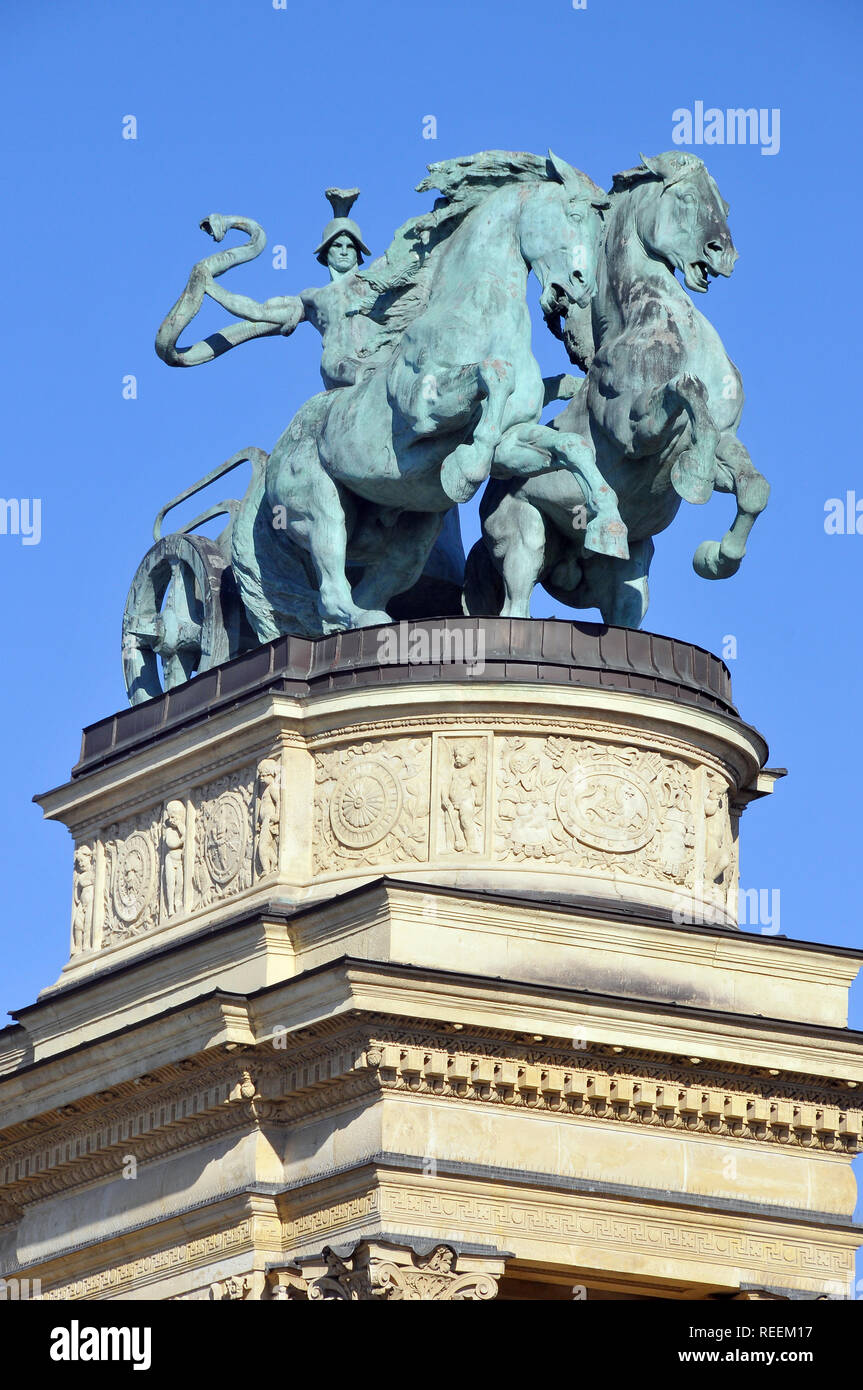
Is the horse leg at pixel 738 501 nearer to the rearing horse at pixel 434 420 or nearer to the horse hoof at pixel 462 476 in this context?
the rearing horse at pixel 434 420

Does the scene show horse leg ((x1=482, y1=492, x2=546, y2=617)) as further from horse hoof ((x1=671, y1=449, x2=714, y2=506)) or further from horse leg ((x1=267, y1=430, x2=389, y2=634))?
horse hoof ((x1=671, y1=449, x2=714, y2=506))

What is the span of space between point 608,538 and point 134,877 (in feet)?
20.0

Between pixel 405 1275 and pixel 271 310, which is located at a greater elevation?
pixel 271 310

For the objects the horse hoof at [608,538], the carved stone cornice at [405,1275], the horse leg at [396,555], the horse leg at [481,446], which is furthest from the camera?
the horse leg at [396,555]

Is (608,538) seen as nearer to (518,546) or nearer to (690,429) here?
(518,546)

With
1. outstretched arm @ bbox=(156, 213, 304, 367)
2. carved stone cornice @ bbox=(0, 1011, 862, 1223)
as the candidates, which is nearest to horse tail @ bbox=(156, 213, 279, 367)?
outstretched arm @ bbox=(156, 213, 304, 367)

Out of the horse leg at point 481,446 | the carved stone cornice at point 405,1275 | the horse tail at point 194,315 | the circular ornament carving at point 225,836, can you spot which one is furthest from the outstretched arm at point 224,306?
the carved stone cornice at point 405,1275

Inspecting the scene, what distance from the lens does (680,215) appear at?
35.6 meters

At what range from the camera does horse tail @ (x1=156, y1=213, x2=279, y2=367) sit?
3809 centimetres

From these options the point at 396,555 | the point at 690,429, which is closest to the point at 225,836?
the point at 396,555

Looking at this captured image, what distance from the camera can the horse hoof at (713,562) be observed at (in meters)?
35.6

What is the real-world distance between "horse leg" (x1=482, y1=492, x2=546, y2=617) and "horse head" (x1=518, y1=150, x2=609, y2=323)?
82.4 inches

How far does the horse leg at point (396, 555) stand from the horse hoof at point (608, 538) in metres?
2.59

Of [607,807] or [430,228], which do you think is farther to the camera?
[430,228]
